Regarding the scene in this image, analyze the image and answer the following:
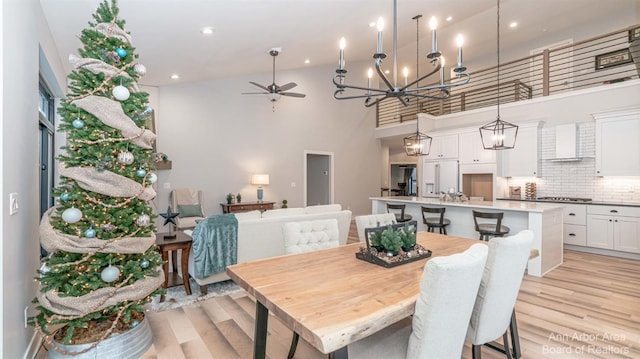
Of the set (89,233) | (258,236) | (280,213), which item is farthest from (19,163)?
(280,213)

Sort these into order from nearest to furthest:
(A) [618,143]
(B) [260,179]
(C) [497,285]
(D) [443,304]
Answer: (D) [443,304]
(C) [497,285]
(A) [618,143]
(B) [260,179]

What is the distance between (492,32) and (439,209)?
5.26m

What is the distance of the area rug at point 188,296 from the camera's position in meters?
3.05

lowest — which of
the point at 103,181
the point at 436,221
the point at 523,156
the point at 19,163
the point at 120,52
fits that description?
the point at 436,221

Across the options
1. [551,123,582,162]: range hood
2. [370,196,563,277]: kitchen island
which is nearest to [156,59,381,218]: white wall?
[370,196,563,277]: kitchen island

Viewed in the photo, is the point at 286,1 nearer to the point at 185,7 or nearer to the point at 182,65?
the point at 185,7

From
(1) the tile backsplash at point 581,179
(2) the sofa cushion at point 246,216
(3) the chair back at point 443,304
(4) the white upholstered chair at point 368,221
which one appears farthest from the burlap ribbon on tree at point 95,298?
(1) the tile backsplash at point 581,179

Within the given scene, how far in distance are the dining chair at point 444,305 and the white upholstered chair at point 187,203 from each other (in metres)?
5.37

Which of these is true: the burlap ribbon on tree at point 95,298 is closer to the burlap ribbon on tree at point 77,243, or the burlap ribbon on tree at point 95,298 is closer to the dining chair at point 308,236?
the burlap ribbon on tree at point 77,243

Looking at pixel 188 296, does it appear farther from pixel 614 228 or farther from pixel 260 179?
pixel 614 228

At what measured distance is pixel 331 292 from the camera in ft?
4.88

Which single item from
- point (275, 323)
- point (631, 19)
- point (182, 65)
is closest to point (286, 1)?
point (182, 65)

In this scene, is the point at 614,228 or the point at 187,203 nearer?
the point at 614,228

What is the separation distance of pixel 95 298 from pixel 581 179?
24.6 ft
